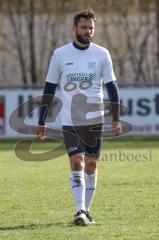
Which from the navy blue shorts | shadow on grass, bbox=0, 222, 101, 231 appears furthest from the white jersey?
shadow on grass, bbox=0, 222, 101, 231

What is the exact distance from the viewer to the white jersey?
9648mm

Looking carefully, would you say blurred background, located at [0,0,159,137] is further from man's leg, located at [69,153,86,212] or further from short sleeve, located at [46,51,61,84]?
man's leg, located at [69,153,86,212]

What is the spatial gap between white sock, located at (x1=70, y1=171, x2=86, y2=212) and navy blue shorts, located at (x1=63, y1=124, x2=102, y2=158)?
0.25 m

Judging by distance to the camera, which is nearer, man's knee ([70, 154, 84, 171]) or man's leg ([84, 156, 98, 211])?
man's knee ([70, 154, 84, 171])

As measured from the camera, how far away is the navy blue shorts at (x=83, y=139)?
965cm

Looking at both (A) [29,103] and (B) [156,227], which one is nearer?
(B) [156,227]

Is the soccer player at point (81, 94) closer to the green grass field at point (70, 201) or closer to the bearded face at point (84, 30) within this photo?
the bearded face at point (84, 30)

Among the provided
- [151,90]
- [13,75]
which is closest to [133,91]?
[151,90]

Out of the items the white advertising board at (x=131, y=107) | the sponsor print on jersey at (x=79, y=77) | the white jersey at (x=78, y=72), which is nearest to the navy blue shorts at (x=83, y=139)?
the white jersey at (x=78, y=72)

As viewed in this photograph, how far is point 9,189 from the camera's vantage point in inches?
543

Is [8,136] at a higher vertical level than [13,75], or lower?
higher

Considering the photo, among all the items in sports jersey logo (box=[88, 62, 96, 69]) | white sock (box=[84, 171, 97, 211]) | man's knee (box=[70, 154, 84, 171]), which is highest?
sports jersey logo (box=[88, 62, 96, 69])

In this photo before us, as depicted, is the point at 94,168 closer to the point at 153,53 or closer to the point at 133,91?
the point at 133,91

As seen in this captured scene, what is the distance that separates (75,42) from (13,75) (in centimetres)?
3318
